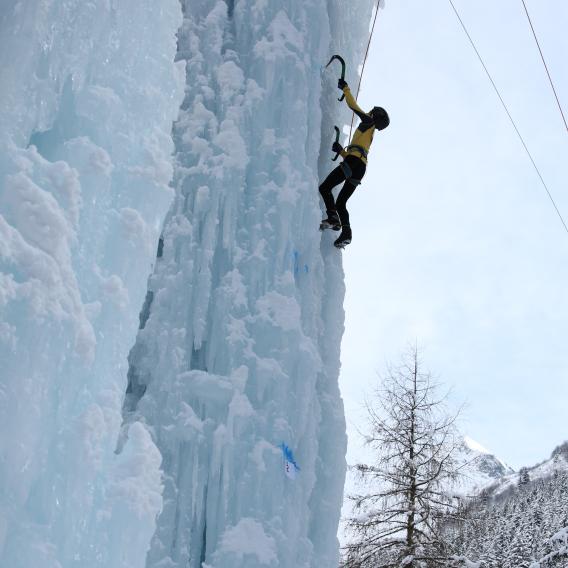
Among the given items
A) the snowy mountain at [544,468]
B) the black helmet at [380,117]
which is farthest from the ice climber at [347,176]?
the snowy mountain at [544,468]

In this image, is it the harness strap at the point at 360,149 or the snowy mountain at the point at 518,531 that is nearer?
the harness strap at the point at 360,149

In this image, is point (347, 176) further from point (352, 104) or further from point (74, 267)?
point (74, 267)

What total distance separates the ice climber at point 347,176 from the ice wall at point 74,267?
2.38 metres

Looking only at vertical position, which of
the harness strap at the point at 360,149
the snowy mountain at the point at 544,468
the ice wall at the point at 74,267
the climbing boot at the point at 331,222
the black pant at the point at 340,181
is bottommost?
the ice wall at the point at 74,267

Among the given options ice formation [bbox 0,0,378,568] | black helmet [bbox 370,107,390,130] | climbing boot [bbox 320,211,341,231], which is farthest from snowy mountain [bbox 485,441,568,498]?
ice formation [bbox 0,0,378,568]

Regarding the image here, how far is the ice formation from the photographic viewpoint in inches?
99.8

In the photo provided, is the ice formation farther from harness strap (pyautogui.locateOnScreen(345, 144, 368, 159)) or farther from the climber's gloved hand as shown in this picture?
harness strap (pyautogui.locateOnScreen(345, 144, 368, 159))

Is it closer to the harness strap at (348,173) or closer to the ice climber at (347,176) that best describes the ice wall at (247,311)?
the ice climber at (347,176)

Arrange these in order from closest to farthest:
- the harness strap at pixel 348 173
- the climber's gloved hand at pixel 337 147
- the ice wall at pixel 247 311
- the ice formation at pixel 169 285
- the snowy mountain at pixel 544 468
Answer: the ice formation at pixel 169 285 → the ice wall at pixel 247 311 → the harness strap at pixel 348 173 → the climber's gloved hand at pixel 337 147 → the snowy mountain at pixel 544 468

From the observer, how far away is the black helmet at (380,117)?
601 centimetres

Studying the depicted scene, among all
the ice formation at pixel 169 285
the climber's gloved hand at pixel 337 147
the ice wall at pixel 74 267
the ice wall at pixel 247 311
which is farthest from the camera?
the climber's gloved hand at pixel 337 147

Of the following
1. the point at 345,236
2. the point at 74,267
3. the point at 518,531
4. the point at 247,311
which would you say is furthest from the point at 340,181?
the point at 518,531

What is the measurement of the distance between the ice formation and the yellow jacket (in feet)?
0.99

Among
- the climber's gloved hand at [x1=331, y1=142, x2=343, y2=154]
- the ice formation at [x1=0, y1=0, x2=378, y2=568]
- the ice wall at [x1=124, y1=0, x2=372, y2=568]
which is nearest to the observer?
the ice formation at [x1=0, y1=0, x2=378, y2=568]
